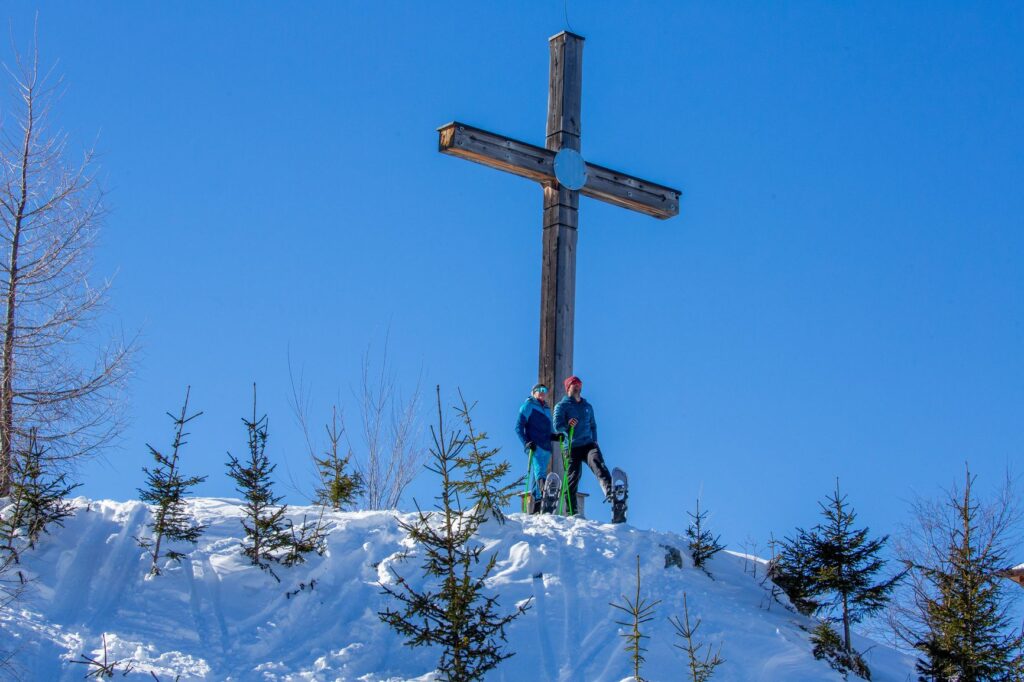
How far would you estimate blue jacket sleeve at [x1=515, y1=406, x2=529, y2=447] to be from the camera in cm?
1298

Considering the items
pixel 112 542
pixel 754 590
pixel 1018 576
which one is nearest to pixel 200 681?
pixel 112 542

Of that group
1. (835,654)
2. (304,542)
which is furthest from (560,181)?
(835,654)

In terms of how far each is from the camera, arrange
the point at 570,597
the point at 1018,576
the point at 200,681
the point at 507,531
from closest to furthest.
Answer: the point at 200,681 → the point at 570,597 → the point at 507,531 → the point at 1018,576

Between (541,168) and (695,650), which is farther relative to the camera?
(541,168)

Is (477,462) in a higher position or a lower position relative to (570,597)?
higher

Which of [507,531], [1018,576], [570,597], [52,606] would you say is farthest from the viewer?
[1018,576]

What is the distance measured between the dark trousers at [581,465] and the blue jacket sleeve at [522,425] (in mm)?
630

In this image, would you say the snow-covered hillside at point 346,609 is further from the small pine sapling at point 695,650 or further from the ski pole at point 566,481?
the ski pole at point 566,481

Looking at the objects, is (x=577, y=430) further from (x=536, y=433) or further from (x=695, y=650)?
(x=695, y=650)

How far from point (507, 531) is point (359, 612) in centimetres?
183

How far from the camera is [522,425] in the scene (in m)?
13.0

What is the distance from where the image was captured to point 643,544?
1130 cm

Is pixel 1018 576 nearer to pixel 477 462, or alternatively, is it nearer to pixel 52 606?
pixel 477 462

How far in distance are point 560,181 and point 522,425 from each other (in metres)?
3.05
